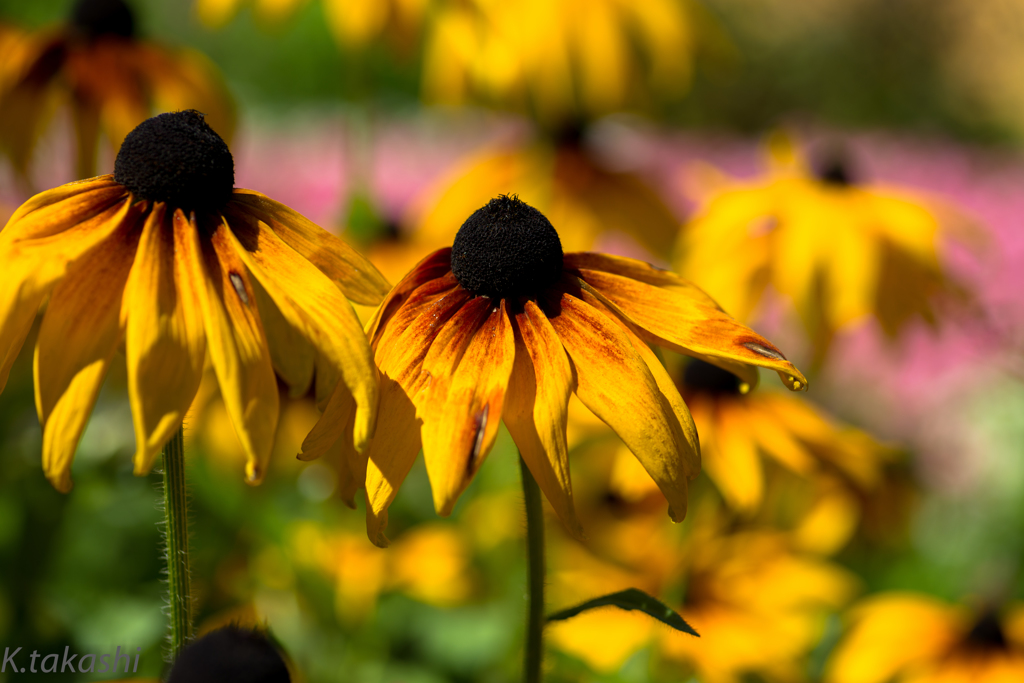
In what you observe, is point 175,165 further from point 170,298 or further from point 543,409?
point 543,409

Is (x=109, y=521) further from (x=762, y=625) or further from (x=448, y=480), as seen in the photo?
(x=448, y=480)

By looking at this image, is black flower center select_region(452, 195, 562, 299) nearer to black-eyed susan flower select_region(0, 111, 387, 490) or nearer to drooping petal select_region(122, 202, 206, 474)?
black-eyed susan flower select_region(0, 111, 387, 490)

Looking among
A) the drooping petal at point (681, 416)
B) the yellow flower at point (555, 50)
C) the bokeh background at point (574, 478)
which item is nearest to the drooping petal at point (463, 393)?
the drooping petal at point (681, 416)

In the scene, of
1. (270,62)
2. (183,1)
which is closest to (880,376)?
(270,62)

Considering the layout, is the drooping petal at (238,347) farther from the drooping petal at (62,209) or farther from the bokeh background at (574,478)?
the bokeh background at (574,478)
